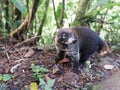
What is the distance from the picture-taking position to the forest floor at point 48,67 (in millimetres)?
2497

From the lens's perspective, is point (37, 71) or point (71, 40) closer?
point (37, 71)

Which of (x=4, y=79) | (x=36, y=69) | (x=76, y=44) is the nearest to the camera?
(x=4, y=79)

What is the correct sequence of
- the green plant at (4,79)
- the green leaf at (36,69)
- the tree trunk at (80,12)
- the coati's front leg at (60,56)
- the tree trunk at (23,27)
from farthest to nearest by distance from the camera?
the tree trunk at (80,12) < the tree trunk at (23,27) < the coati's front leg at (60,56) < the green leaf at (36,69) < the green plant at (4,79)

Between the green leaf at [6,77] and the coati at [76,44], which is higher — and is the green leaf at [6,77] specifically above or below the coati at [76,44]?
below

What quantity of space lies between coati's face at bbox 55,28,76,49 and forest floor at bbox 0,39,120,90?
199mm

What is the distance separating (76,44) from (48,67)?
1.15ft

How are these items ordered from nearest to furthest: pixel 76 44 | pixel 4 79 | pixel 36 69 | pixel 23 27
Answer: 1. pixel 4 79
2. pixel 36 69
3. pixel 76 44
4. pixel 23 27

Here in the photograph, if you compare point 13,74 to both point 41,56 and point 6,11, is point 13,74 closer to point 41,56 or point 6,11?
point 41,56

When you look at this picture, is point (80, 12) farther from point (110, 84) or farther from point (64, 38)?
point (110, 84)

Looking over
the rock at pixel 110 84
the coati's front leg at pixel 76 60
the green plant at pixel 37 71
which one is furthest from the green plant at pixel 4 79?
the rock at pixel 110 84

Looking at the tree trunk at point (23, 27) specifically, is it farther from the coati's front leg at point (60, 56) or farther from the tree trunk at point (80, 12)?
the coati's front leg at point (60, 56)

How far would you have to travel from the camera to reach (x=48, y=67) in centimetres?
273

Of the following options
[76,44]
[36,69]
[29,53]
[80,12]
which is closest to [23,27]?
[29,53]

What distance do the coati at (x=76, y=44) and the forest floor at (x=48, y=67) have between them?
0.08m
